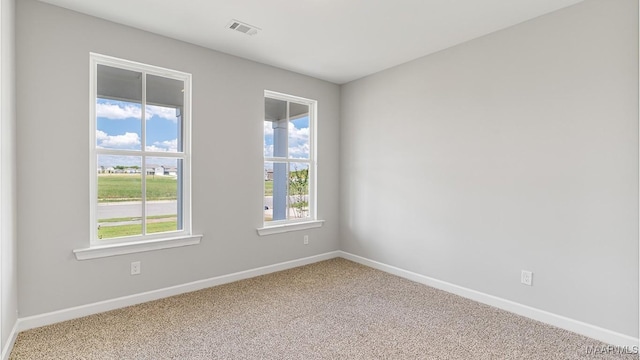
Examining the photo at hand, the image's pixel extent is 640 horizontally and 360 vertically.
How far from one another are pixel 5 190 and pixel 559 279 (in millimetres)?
4048

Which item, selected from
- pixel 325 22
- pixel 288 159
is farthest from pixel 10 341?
pixel 325 22

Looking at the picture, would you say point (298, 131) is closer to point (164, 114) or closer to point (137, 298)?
point (164, 114)

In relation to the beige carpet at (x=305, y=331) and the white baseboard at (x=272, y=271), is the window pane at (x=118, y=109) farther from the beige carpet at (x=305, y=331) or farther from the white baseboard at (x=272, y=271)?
the beige carpet at (x=305, y=331)

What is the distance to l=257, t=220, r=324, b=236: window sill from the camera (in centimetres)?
372

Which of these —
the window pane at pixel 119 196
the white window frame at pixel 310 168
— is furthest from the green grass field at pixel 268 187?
the window pane at pixel 119 196

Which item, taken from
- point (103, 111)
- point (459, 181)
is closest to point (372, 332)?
point (459, 181)

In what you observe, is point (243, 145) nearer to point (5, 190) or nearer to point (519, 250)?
point (5, 190)

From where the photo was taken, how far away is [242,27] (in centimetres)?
279

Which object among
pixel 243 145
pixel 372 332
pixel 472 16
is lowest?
pixel 372 332

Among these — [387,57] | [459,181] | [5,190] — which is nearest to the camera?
[5,190]

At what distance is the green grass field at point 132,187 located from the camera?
110 inches

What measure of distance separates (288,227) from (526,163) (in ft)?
8.58

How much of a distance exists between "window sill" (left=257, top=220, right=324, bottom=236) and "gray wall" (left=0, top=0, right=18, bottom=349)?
207 cm

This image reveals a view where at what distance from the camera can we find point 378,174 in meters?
3.96
